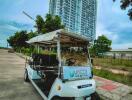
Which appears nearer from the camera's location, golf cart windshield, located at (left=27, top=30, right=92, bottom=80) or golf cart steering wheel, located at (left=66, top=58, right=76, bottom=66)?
golf cart windshield, located at (left=27, top=30, right=92, bottom=80)

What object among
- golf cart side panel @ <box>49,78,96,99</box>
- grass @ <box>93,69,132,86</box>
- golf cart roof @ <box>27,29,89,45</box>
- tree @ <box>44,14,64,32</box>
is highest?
tree @ <box>44,14,64,32</box>

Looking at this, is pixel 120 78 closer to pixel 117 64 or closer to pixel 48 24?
pixel 117 64

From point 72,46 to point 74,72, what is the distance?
1.35m

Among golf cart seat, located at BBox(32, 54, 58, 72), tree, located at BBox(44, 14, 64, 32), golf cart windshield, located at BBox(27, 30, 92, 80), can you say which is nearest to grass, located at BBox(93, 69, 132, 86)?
golf cart seat, located at BBox(32, 54, 58, 72)

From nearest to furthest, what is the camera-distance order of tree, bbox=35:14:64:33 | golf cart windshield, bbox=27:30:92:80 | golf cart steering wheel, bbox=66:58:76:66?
golf cart windshield, bbox=27:30:92:80 < golf cart steering wheel, bbox=66:58:76:66 < tree, bbox=35:14:64:33

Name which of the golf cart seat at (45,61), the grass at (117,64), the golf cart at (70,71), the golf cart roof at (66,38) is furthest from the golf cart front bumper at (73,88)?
the grass at (117,64)

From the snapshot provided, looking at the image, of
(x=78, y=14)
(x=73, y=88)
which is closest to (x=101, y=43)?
(x=73, y=88)

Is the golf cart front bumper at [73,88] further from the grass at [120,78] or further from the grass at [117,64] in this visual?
the grass at [117,64]

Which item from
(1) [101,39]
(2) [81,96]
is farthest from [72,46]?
(1) [101,39]

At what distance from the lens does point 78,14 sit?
129500 millimetres

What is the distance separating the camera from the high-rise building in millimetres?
118875

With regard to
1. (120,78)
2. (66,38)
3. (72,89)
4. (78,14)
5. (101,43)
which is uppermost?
(78,14)

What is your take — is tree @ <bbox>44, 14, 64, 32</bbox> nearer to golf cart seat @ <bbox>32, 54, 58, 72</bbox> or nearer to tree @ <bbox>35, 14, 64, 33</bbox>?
tree @ <bbox>35, 14, 64, 33</bbox>

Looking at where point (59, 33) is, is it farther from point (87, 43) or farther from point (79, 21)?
point (79, 21)
